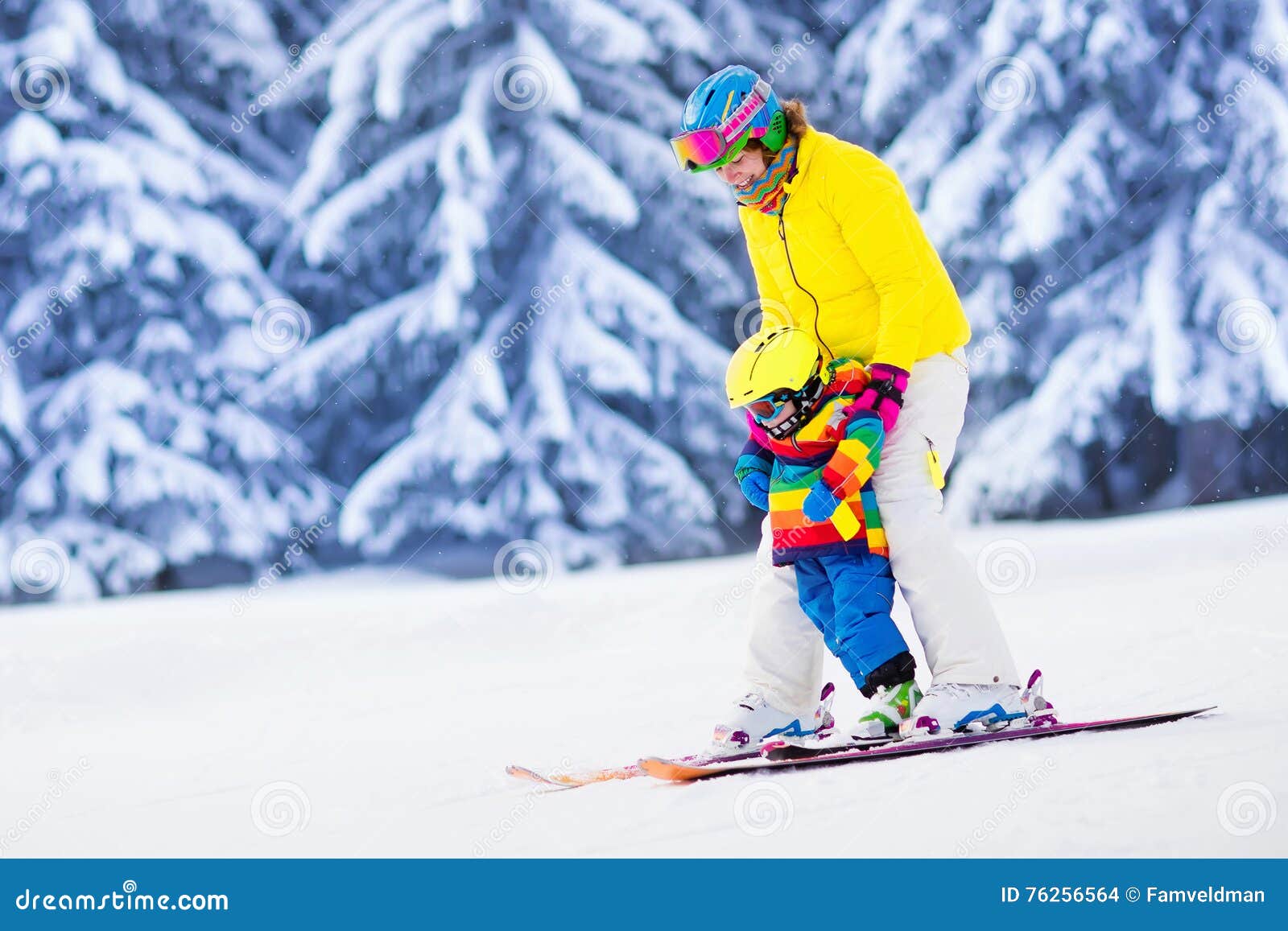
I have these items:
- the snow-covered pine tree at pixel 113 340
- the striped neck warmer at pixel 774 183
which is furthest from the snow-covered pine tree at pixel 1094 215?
the striped neck warmer at pixel 774 183

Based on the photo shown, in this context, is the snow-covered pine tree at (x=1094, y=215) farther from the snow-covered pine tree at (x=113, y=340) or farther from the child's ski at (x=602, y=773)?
the child's ski at (x=602, y=773)

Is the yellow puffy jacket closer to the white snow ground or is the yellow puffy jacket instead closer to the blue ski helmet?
the blue ski helmet

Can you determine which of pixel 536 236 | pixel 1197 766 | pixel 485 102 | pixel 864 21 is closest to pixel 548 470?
pixel 536 236

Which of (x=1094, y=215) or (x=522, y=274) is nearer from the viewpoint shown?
(x=1094, y=215)

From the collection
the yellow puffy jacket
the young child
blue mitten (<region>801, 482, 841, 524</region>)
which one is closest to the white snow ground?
the young child

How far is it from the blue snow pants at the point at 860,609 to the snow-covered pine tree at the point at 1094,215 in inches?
261

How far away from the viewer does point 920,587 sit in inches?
142

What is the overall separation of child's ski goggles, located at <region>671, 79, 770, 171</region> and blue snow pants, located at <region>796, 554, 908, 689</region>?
1200mm

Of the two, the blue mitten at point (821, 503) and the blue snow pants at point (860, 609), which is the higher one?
the blue mitten at point (821, 503)

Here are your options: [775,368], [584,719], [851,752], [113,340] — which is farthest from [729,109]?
[113,340]

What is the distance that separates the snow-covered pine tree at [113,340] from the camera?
10.2 meters

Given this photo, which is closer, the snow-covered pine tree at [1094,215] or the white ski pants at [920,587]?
the white ski pants at [920,587]

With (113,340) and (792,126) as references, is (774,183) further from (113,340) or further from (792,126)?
(113,340)

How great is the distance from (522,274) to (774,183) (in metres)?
6.80
